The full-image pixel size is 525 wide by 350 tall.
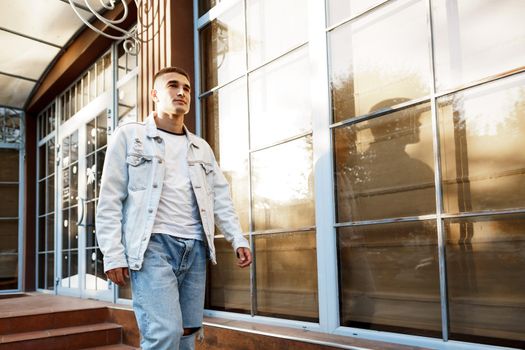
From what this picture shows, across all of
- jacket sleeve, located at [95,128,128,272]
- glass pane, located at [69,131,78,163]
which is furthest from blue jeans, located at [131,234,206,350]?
glass pane, located at [69,131,78,163]

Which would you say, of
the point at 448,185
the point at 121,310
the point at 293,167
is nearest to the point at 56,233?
the point at 121,310

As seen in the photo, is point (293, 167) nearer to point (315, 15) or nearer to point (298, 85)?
point (298, 85)

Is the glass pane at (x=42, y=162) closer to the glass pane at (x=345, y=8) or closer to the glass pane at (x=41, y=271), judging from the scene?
the glass pane at (x=41, y=271)

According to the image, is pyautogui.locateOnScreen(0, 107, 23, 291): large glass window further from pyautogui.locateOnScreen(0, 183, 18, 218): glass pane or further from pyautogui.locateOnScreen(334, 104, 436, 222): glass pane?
pyautogui.locateOnScreen(334, 104, 436, 222): glass pane

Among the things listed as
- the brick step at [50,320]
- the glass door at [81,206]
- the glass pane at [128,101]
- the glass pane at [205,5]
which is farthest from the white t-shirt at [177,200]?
the glass door at [81,206]

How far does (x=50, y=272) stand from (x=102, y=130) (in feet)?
8.44

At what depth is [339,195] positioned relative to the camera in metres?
2.62

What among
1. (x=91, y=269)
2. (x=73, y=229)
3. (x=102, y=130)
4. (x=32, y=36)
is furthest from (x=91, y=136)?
(x=91, y=269)

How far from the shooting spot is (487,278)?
198 cm

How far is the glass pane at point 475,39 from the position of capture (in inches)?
76.7

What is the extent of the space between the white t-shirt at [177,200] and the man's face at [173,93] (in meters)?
0.10

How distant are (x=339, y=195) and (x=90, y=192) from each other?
12.0ft

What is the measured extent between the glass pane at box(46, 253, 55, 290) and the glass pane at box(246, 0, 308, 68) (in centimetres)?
474

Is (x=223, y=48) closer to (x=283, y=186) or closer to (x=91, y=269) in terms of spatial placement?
(x=283, y=186)
